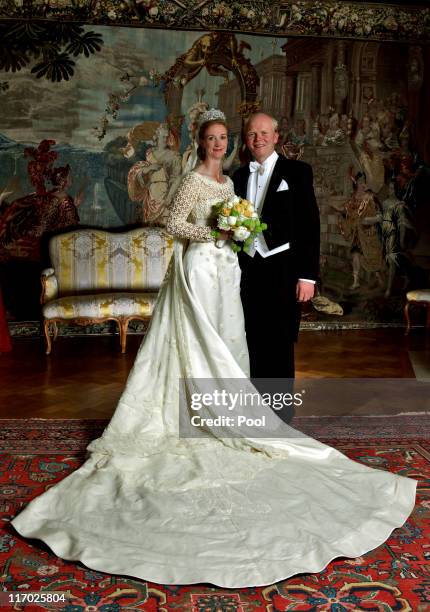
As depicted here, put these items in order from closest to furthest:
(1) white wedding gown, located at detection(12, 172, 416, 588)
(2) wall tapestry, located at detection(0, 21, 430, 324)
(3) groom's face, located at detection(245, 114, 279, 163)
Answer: (1) white wedding gown, located at detection(12, 172, 416, 588) → (3) groom's face, located at detection(245, 114, 279, 163) → (2) wall tapestry, located at detection(0, 21, 430, 324)

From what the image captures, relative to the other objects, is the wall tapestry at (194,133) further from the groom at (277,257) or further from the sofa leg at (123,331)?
the groom at (277,257)

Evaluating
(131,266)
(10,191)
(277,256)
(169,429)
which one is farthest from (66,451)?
(10,191)

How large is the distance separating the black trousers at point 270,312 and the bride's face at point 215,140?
0.83m

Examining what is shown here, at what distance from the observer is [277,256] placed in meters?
4.97

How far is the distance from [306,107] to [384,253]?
2.33 metres

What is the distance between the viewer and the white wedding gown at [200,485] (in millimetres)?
3252

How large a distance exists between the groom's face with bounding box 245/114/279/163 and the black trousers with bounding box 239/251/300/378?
0.73m

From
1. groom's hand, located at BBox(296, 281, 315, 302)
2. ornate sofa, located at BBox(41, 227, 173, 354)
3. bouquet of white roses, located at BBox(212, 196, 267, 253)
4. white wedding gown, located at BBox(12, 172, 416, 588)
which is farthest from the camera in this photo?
ornate sofa, located at BBox(41, 227, 173, 354)

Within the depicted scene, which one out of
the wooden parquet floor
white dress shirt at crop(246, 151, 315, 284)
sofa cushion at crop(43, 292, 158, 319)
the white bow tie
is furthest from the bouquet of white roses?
sofa cushion at crop(43, 292, 158, 319)

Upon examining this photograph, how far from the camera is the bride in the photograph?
326 cm

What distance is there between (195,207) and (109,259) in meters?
4.55

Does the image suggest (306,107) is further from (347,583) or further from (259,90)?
(347,583)

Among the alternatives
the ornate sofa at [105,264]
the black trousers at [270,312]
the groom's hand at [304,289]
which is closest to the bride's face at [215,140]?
the black trousers at [270,312]

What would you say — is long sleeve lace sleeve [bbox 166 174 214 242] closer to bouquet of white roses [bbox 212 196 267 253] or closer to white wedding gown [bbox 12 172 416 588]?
white wedding gown [bbox 12 172 416 588]
